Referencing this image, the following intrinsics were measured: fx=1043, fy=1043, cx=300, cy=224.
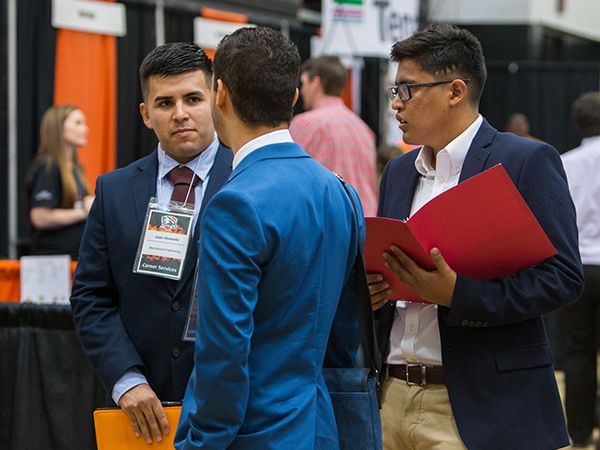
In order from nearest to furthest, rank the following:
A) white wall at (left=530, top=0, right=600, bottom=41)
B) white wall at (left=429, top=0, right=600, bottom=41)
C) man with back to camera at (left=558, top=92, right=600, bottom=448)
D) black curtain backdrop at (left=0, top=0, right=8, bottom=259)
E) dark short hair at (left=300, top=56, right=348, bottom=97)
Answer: man with back to camera at (left=558, top=92, right=600, bottom=448) < dark short hair at (left=300, top=56, right=348, bottom=97) < black curtain backdrop at (left=0, top=0, right=8, bottom=259) < white wall at (left=429, top=0, right=600, bottom=41) < white wall at (left=530, top=0, right=600, bottom=41)

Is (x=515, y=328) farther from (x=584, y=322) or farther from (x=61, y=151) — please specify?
(x=61, y=151)

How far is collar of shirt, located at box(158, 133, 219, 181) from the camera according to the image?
2639 millimetres

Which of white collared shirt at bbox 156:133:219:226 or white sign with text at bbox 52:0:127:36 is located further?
white sign with text at bbox 52:0:127:36

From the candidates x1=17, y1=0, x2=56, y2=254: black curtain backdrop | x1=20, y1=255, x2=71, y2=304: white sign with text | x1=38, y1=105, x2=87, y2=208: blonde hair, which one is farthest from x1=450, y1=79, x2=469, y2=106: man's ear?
x1=17, y1=0, x2=56, y2=254: black curtain backdrop

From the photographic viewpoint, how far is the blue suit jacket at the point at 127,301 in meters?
2.48

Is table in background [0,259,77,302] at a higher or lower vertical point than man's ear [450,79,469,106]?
lower

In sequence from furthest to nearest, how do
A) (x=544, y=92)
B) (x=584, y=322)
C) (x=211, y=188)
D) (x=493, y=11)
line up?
(x=493, y=11), (x=544, y=92), (x=584, y=322), (x=211, y=188)

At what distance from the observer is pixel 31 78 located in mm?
6832

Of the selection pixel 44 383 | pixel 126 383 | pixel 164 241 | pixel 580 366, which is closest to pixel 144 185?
pixel 164 241

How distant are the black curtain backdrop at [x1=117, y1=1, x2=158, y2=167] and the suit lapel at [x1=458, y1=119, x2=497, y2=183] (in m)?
5.18

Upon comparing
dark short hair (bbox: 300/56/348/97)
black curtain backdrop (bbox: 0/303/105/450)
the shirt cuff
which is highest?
dark short hair (bbox: 300/56/348/97)

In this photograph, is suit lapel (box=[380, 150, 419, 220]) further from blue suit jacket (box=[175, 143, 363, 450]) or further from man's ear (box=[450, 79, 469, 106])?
blue suit jacket (box=[175, 143, 363, 450])

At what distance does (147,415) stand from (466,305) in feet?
2.53

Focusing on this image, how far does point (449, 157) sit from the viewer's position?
A: 2.55m
